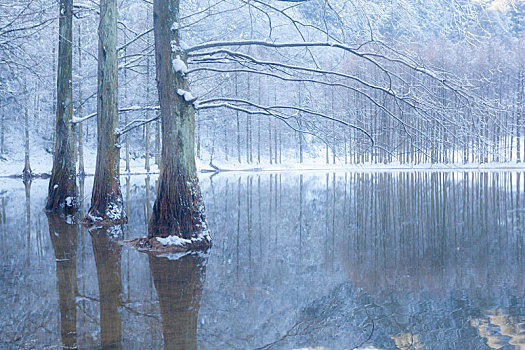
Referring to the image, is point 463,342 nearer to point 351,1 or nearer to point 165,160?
point 351,1

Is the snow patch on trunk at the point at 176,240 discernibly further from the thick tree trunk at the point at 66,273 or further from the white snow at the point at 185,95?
the white snow at the point at 185,95

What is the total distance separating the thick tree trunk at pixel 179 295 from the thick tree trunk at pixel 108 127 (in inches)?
167

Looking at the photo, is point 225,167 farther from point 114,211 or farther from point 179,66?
point 179,66

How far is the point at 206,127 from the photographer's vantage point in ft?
156

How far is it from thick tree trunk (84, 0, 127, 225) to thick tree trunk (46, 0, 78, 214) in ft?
7.33

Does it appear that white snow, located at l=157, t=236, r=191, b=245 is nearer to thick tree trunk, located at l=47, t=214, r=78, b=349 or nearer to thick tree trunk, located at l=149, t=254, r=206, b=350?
thick tree trunk, located at l=149, t=254, r=206, b=350

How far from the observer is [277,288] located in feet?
17.0

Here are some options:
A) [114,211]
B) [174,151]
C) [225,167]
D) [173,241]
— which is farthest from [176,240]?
[225,167]

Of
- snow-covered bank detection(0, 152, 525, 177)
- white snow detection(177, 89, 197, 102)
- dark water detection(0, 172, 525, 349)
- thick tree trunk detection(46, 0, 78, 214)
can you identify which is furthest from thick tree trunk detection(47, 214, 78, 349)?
snow-covered bank detection(0, 152, 525, 177)

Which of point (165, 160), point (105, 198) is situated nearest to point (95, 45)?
point (105, 198)

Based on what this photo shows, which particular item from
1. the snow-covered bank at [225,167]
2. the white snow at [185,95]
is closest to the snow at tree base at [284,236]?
the white snow at [185,95]

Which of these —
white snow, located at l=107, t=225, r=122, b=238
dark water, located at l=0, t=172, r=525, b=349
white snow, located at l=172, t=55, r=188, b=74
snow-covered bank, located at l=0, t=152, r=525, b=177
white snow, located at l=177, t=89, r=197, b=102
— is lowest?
dark water, located at l=0, t=172, r=525, b=349

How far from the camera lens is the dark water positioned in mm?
3729

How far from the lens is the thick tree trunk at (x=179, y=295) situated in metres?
3.70
